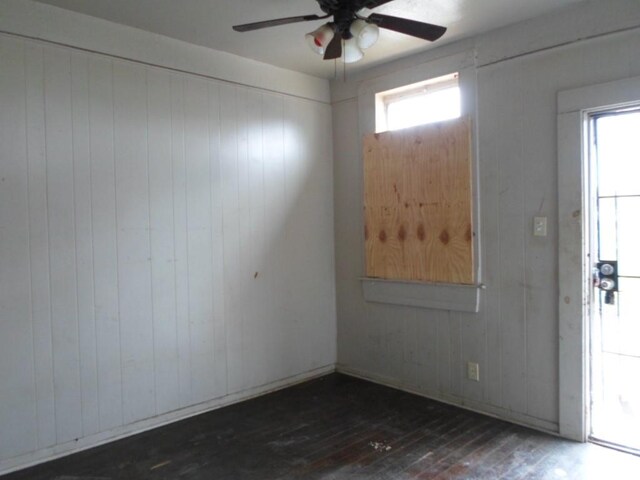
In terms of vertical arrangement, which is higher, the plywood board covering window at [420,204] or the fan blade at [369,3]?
the fan blade at [369,3]

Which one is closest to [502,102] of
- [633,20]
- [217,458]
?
[633,20]

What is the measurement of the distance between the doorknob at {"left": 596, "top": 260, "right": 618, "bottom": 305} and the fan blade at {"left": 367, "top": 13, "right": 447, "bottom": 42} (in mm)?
1679

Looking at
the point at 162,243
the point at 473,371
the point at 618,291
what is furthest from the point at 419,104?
the point at 162,243

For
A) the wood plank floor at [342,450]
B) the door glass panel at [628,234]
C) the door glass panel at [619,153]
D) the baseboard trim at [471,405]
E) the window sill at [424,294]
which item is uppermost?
the door glass panel at [619,153]

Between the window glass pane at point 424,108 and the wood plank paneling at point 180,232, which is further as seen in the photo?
the window glass pane at point 424,108

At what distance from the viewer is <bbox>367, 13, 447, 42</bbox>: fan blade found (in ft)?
7.27

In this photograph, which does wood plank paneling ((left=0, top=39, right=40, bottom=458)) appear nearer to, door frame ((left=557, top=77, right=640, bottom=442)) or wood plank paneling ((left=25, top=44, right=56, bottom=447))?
wood plank paneling ((left=25, top=44, right=56, bottom=447))

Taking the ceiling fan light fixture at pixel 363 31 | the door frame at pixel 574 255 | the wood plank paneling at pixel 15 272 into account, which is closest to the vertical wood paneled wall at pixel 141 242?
the wood plank paneling at pixel 15 272

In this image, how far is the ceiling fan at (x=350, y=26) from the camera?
2.16 meters

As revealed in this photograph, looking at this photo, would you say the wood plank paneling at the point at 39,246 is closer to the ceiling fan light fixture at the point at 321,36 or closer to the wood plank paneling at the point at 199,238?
the wood plank paneling at the point at 199,238

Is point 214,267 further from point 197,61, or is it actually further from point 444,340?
point 444,340

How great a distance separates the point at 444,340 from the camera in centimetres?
343

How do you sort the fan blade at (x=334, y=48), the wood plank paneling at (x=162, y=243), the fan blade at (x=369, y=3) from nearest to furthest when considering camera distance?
the fan blade at (x=369, y=3) → the fan blade at (x=334, y=48) → the wood plank paneling at (x=162, y=243)

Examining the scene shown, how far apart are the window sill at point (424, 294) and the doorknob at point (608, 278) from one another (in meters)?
0.71
